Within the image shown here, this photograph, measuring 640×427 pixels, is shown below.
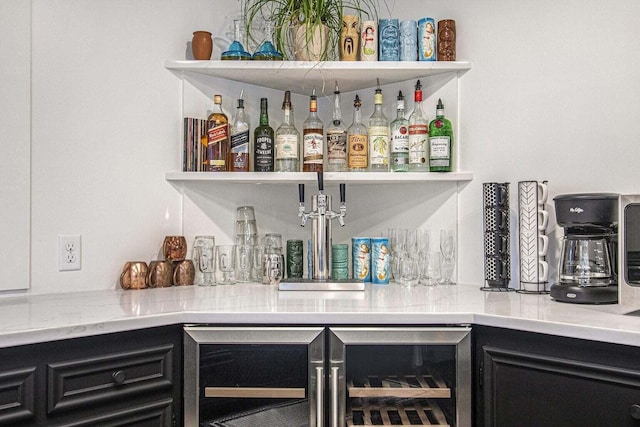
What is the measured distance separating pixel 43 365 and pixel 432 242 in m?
1.50

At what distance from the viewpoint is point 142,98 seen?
7.11 ft

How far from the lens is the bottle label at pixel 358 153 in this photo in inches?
89.0

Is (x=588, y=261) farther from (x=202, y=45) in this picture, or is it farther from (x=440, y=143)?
(x=202, y=45)

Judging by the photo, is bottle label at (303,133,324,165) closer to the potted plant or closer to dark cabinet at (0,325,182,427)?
the potted plant

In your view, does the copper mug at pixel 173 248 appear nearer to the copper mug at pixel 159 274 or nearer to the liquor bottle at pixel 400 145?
the copper mug at pixel 159 274

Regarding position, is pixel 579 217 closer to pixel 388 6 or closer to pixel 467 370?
pixel 467 370

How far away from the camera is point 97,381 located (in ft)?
4.72

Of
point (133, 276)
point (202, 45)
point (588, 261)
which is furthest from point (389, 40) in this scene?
point (133, 276)

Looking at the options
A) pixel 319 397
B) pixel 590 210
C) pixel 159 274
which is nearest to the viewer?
pixel 319 397

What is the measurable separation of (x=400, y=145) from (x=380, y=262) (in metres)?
0.46

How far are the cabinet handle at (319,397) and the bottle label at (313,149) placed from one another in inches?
35.6

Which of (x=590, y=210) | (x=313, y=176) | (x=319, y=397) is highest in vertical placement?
(x=313, y=176)

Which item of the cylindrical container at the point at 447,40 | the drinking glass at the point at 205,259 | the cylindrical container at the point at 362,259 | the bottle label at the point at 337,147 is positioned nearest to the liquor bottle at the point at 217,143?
the drinking glass at the point at 205,259

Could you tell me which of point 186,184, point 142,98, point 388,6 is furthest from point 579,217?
point 142,98
